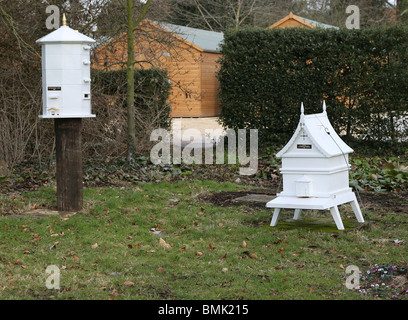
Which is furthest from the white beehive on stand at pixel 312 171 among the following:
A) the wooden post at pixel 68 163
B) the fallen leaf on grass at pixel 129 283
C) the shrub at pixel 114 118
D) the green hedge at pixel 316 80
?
the green hedge at pixel 316 80

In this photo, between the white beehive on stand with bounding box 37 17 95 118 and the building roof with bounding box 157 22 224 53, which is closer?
the white beehive on stand with bounding box 37 17 95 118

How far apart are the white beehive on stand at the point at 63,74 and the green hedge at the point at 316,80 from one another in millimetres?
6547

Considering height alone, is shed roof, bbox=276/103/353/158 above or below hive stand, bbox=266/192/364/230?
above

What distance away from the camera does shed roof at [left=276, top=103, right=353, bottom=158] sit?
6.88 metres

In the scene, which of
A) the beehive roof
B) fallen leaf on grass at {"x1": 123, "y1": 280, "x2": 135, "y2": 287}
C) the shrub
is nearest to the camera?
fallen leaf on grass at {"x1": 123, "y1": 280, "x2": 135, "y2": 287}

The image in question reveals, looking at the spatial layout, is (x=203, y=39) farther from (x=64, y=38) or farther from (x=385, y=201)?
(x=64, y=38)

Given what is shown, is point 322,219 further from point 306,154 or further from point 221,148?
point 221,148

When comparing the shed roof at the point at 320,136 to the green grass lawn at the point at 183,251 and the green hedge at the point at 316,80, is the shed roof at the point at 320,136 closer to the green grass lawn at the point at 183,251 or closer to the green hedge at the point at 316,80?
the green grass lawn at the point at 183,251

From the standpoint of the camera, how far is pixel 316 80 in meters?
13.3

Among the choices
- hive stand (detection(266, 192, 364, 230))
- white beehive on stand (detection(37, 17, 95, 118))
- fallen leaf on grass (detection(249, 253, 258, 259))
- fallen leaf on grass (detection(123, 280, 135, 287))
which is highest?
white beehive on stand (detection(37, 17, 95, 118))

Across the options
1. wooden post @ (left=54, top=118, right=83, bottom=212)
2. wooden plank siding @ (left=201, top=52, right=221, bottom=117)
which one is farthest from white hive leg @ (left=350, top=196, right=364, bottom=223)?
wooden plank siding @ (left=201, top=52, right=221, bottom=117)

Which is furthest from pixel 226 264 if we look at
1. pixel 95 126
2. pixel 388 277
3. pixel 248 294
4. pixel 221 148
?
pixel 221 148

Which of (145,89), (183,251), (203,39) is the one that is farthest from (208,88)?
(183,251)

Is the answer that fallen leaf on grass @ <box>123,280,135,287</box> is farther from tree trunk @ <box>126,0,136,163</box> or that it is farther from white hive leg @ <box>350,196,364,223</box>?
tree trunk @ <box>126,0,136,163</box>
